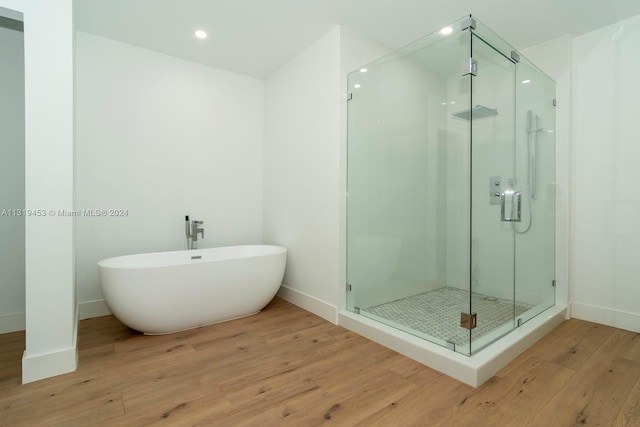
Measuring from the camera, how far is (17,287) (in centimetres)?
248

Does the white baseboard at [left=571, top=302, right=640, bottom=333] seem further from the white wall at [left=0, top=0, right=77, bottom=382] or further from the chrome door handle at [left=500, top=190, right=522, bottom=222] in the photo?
the white wall at [left=0, top=0, right=77, bottom=382]

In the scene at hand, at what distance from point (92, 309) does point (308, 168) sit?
7.63 ft

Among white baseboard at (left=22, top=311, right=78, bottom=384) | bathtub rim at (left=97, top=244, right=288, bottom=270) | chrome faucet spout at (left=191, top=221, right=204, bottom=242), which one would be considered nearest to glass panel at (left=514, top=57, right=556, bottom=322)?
bathtub rim at (left=97, top=244, right=288, bottom=270)

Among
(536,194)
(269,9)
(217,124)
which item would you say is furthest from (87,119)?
(536,194)

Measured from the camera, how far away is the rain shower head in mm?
1956

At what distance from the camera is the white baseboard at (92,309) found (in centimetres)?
275

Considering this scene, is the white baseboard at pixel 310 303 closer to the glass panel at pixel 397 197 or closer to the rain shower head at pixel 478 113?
the glass panel at pixel 397 197

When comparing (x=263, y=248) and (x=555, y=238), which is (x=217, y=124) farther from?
(x=555, y=238)

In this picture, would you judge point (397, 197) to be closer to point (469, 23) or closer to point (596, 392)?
point (469, 23)

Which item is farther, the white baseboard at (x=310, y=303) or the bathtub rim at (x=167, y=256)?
the white baseboard at (x=310, y=303)

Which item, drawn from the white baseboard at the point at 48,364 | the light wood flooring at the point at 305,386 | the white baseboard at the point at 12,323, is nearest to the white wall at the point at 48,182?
the white baseboard at the point at 48,364

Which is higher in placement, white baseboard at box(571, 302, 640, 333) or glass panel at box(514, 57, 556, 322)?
glass panel at box(514, 57, 556, 322)

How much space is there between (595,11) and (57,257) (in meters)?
4.04

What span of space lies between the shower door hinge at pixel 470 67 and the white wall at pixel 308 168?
104 cm
